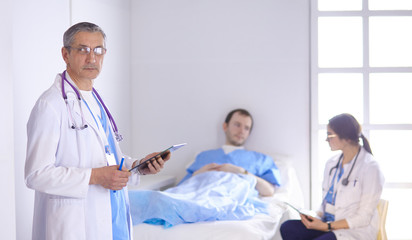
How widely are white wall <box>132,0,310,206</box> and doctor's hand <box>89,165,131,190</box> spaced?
2.95 m

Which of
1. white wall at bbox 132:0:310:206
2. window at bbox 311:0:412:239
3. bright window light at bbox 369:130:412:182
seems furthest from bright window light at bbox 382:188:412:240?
white wall at bbox 132:0:310:206

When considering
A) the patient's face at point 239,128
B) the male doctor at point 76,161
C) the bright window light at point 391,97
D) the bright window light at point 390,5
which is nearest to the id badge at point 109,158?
the male doctor at point 76,161

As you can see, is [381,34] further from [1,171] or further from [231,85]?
[1,171]

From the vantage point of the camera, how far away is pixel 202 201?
3.26 metres

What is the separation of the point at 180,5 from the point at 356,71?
1734 mm

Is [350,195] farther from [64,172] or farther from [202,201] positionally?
[64,172]

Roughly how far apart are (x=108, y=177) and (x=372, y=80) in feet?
10.9

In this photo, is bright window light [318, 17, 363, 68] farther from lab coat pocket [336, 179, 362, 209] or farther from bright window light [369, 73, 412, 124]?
lab coat pocket [336, 179, 362, 209]

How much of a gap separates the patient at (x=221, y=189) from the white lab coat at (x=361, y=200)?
25.3 inches

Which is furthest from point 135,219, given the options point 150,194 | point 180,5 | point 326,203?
point 180,5

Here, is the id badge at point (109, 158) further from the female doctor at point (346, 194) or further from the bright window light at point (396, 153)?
the bright window light at point (396, 153)

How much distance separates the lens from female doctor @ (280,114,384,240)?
295 cm

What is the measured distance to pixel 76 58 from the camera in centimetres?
201

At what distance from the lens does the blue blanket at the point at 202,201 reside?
10.1 ft
